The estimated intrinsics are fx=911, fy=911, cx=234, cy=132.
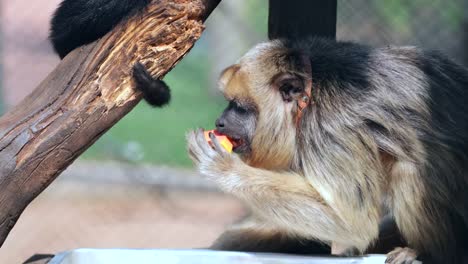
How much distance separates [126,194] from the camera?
9.77 metres

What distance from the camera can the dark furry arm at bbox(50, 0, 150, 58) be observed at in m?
4.69

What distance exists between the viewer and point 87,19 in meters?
4.74

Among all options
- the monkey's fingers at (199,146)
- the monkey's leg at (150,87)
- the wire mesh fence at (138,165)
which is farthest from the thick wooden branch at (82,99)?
the wire mesh fence at (138,165)

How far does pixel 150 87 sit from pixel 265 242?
141 centimetres

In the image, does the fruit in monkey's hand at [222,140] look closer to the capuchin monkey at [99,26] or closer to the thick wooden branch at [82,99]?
the capuchin monkey at [99,26]

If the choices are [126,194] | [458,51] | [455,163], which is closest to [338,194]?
[455,163]

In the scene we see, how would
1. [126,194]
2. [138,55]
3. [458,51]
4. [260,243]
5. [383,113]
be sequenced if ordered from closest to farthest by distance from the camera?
1. [138,55]
2. [383,113]
3. [260,243]
4. [458,51]
5. [126,194]

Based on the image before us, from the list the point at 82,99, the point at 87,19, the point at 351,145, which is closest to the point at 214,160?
the point at 351,145

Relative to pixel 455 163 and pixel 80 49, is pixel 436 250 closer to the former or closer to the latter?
pixel 455 163

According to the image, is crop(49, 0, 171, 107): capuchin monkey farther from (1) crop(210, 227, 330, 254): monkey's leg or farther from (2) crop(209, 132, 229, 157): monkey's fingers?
(1) crop(210, 227, 330, 254): monkey's leg

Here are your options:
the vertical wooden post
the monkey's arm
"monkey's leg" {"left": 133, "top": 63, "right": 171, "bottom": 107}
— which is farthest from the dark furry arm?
the vertical wooden post

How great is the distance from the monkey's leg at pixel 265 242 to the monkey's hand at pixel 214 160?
26.6 inches

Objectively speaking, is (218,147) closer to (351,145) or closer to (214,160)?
(214,160)

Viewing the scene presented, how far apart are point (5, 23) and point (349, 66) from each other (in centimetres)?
517
